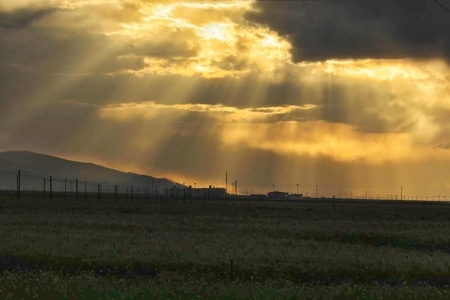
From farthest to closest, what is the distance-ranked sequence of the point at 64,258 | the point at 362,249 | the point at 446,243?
1. the point at 446,243
2. the point at 362,249
3. the point at 64,258

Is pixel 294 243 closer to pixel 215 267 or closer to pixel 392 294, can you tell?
pixel 215 267

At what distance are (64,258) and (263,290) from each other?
16915 mm

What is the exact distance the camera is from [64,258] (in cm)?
3912

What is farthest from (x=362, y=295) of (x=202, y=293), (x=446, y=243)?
(x=446, y=243)

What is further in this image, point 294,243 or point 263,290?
point 294,243

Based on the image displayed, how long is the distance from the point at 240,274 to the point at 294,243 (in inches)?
719

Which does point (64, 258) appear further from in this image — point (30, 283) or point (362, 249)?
point (362, 249)

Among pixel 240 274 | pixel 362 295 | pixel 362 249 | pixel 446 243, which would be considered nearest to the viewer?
pixel 362 295

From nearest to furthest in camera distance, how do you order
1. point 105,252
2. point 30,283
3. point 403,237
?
point 30,283 → point 105,252 → point 403,237

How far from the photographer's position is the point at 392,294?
81.3 feet

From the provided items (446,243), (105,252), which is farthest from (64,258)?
(446,243)

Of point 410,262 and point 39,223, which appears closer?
point 410,262

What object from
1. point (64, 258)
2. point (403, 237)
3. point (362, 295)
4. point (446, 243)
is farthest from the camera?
point (403, 237)

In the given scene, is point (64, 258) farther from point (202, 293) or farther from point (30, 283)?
point (202, 293)
